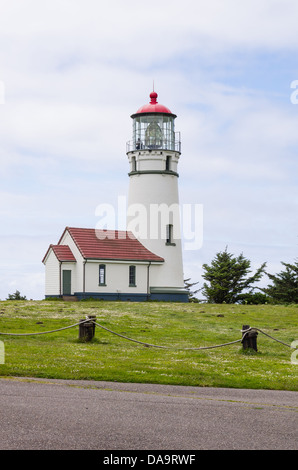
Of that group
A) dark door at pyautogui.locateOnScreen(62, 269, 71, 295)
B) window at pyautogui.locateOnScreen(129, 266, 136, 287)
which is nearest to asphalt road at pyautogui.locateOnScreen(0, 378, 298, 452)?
dark door at pyautogui.locateOnScreen(62, 269, 71, 295)

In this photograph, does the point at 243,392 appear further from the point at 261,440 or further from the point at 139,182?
the point at 139,182

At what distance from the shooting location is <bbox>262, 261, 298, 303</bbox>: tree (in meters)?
57.1

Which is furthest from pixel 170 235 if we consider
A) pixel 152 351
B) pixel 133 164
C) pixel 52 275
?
pixel 152 351

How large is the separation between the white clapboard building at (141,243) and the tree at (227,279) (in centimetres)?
512

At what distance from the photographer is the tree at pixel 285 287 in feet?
187

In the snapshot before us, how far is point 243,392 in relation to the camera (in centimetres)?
1496

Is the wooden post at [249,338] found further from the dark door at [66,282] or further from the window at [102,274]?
the dark door at [66,282]

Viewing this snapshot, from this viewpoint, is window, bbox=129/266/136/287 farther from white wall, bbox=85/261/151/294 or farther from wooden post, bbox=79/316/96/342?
wooden post, bbox=79/316/96/342

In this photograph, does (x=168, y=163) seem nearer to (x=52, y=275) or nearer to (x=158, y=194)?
(x=158, y=194)

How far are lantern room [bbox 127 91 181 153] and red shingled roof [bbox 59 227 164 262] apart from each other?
7.20m

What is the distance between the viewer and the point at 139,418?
11.1 m

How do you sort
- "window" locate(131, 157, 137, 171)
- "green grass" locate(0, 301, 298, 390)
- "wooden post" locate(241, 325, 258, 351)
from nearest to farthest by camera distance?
"green grass" locate(0, 301, 298, 390)
"wooden post" locate(241, 325, 258, 351)
"window" locate(131, 157, 137, 171)

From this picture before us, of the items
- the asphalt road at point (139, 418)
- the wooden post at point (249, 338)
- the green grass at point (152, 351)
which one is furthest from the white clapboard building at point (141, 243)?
the asphalt road at point (139, 418)

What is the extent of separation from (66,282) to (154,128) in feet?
47.4
